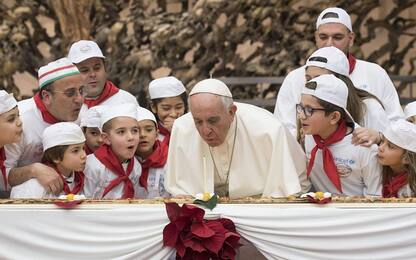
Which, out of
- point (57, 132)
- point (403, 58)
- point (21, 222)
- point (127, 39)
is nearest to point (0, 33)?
point (127, 39)

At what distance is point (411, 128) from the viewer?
7.61 m

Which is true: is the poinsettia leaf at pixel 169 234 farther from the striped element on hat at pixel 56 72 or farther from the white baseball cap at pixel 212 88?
the striped element on hat at pixel 56 72

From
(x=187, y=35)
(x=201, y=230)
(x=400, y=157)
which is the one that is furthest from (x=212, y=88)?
(x=187, y=35)

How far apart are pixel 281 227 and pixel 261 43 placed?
6.48 m

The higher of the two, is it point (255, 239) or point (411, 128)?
point (411, 128)

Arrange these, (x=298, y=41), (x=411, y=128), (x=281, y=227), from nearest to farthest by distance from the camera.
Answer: (x=281, y=227), (x=411, y=128), (x=298, y=41)

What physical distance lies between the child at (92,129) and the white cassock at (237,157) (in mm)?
665

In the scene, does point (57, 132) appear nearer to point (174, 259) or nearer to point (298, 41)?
point (174, 259)

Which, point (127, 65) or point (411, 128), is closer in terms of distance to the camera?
point (411, 128)

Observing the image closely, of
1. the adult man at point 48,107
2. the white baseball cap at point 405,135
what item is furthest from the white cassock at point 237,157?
the adult man at point 48,107

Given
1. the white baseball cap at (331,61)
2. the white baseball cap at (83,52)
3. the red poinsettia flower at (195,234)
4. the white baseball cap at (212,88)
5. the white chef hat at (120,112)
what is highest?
the white baseball cap at (83,52)

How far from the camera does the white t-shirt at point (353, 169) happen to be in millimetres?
7785

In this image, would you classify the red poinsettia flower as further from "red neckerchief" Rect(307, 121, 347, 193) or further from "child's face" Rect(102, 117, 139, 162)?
"child's face" Rect(102, 117, 139, 162)

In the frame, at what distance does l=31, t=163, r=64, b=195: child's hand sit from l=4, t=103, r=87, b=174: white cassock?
0.34m
